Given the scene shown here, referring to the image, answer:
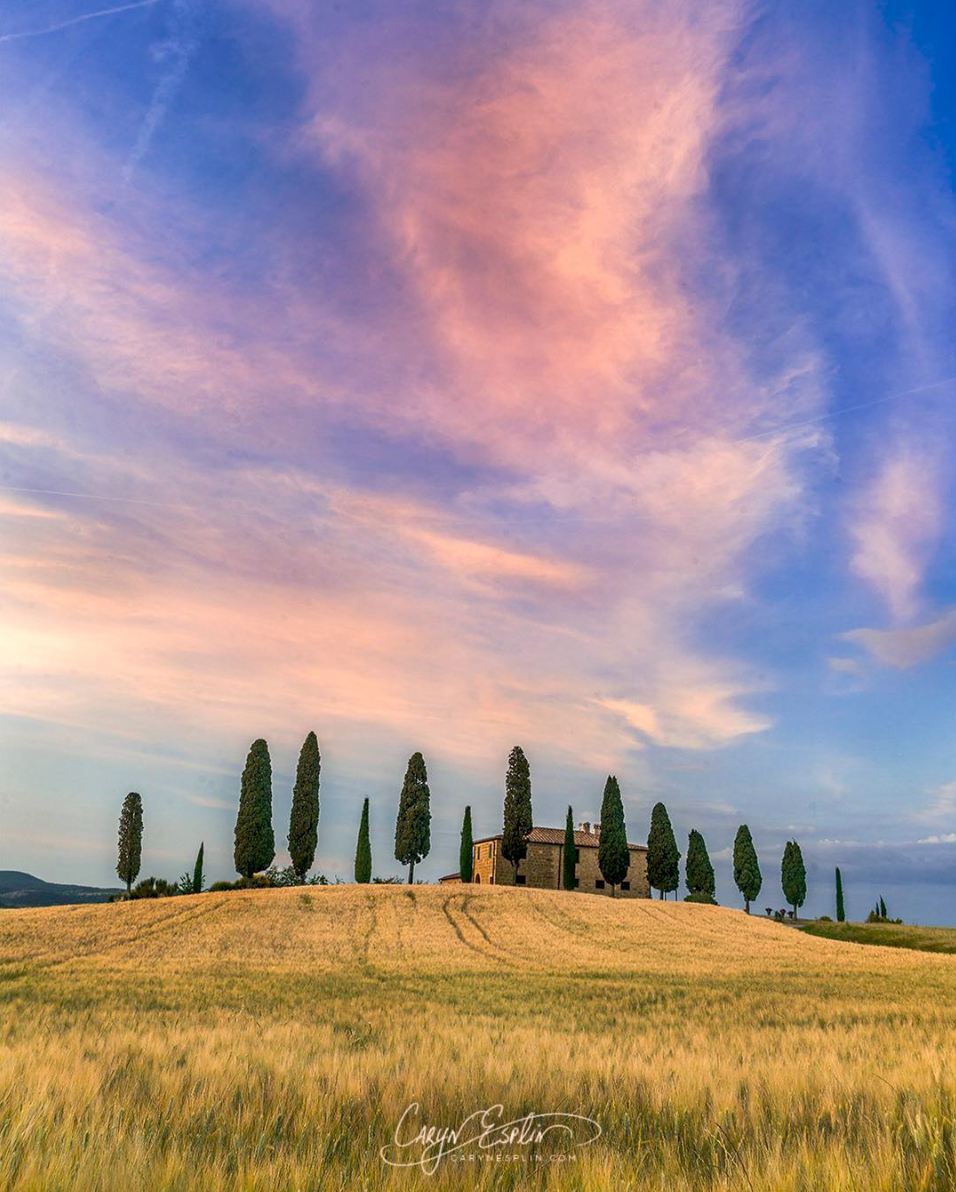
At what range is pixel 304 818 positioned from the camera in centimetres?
6931

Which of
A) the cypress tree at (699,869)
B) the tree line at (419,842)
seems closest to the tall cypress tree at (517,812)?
the tree line at (419,842)

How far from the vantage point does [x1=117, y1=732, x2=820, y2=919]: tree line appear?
66.7 m

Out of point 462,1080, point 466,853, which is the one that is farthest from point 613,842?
point 462,1080

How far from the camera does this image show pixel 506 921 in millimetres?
50094

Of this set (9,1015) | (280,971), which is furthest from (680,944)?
(9,1015)

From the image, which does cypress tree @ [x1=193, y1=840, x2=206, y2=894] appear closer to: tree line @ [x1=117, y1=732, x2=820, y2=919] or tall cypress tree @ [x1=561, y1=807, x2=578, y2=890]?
tree line @ [x1=117, y1=732, x2=820, y2=919]

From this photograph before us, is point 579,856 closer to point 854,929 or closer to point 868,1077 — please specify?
point 854,929

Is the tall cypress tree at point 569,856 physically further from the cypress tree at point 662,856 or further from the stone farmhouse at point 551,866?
the cypress tree at point 662,856

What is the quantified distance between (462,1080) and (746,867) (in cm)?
9275

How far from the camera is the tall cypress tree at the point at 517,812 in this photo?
78500 millimetres

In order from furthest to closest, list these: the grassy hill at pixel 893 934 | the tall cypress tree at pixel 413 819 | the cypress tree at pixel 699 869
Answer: the cypress tree at pixel 699 869 < the tall cypress tree at pixel 413 819 < the grassy hill at pixel 893 934

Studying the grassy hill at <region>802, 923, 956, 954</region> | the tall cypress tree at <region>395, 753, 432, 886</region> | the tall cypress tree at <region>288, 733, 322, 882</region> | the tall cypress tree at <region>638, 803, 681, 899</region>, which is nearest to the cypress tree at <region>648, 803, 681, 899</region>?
the tall cypress tree at <region>638, 803, 681, 899</region>

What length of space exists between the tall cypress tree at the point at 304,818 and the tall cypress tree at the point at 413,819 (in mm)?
9099

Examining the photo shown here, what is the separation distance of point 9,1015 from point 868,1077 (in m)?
12.3
